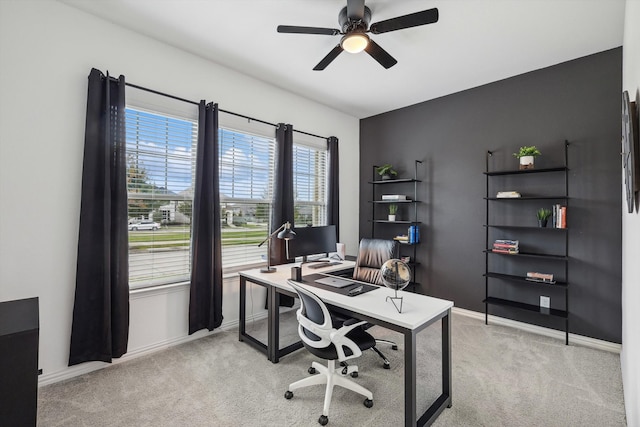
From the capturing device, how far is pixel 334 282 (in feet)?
8.30

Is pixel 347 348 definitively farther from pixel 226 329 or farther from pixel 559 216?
pixel 559 216

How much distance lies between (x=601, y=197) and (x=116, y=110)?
15.1 feet

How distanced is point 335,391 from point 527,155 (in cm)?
308

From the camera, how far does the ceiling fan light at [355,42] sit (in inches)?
83.8

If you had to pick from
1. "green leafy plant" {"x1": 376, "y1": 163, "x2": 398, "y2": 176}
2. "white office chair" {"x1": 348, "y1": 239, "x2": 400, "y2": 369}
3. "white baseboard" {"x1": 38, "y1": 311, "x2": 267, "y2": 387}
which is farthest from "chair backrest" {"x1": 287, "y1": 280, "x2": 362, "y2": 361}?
"green leafy plant" {"x1": 376, "y1": 163, "x2": 398, "y2": 176}

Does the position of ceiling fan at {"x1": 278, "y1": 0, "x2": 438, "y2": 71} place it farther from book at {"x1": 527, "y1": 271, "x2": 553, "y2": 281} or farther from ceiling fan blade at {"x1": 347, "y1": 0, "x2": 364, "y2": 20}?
book at {"x1": 527, "y1": 271, "x2": 553, "y2": 281}

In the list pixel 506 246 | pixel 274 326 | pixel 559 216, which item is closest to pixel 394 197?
pixel 506 246

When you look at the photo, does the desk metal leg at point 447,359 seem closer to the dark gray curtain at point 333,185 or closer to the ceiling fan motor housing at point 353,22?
the ceiling fan motor housing at point 353,22

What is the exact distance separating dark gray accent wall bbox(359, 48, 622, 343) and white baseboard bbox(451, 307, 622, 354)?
56 mm

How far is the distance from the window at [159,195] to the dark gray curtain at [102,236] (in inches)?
7.9

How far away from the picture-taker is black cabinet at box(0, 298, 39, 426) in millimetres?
1337

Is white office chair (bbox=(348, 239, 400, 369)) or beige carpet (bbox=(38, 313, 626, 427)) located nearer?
beige carpet (bbox=(38, 313, 626, 427))

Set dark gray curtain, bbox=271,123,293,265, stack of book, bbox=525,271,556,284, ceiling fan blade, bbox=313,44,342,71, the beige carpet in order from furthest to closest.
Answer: dark gray curtain, bbox=271,123,293,265 < stack of book, bbox=525,271,556,284 < ceiling fan blade, bbox=313,44,342,71 < the beige carpet

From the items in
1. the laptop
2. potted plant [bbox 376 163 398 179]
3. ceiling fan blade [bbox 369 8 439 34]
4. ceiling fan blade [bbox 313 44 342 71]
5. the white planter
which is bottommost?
the laptop
